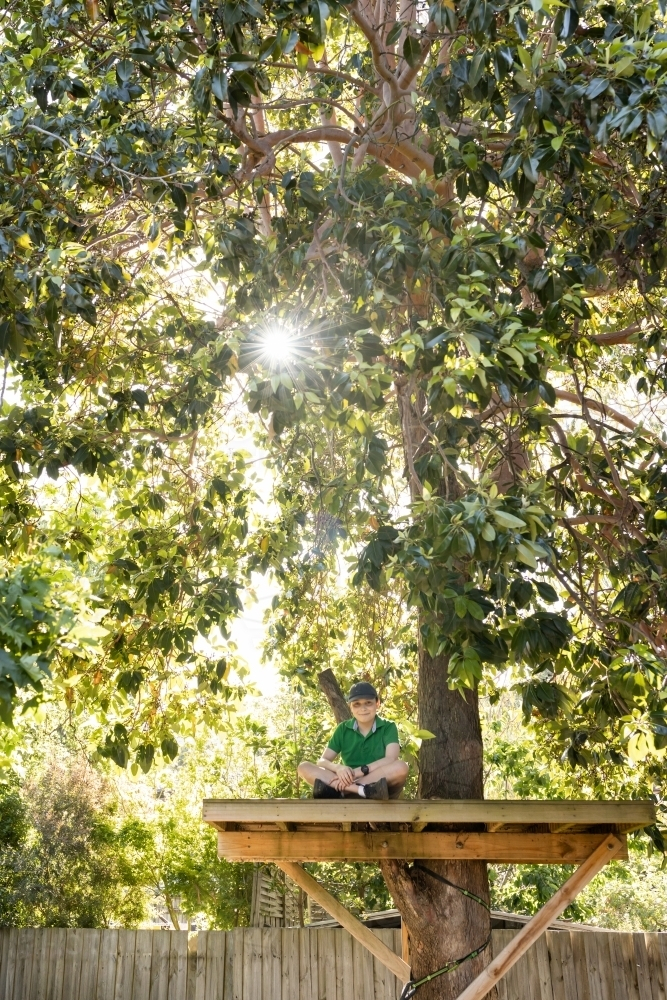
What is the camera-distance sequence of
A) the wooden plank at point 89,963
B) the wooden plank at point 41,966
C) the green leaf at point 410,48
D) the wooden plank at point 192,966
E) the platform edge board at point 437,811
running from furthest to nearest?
the wooden plank at point 41,966 < the wooden plank at point 89,963 < the wooden plank at point 192,966 < the platform edge board at point 437,811 < the green leaf at point 410,48

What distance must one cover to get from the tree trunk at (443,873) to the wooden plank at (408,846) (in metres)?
0.12

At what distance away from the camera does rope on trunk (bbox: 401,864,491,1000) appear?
4.29 metres

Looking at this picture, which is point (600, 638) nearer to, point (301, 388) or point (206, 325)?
point (301, 388)

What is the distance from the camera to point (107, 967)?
25.1ft

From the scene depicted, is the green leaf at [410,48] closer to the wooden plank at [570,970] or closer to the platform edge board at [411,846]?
the platform edge board at [411,846]

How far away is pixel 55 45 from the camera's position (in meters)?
4.46

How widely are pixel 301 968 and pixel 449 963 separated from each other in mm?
3521

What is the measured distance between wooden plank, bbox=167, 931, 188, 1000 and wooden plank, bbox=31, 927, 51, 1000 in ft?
3.78

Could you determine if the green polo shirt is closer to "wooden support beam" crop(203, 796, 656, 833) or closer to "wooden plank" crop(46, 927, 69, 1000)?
"wooden support beam" crop(203, 796, 656, 833)

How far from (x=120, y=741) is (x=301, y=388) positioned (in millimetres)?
2609

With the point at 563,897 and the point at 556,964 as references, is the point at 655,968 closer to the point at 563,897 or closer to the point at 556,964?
the point at 556,964

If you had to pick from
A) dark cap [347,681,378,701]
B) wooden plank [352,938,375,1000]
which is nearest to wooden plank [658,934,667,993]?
wooden plank [352,938,375,1000]

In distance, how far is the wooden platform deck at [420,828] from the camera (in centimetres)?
396

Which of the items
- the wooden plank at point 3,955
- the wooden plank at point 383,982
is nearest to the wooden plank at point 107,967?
the wooden plank at point 3,955
